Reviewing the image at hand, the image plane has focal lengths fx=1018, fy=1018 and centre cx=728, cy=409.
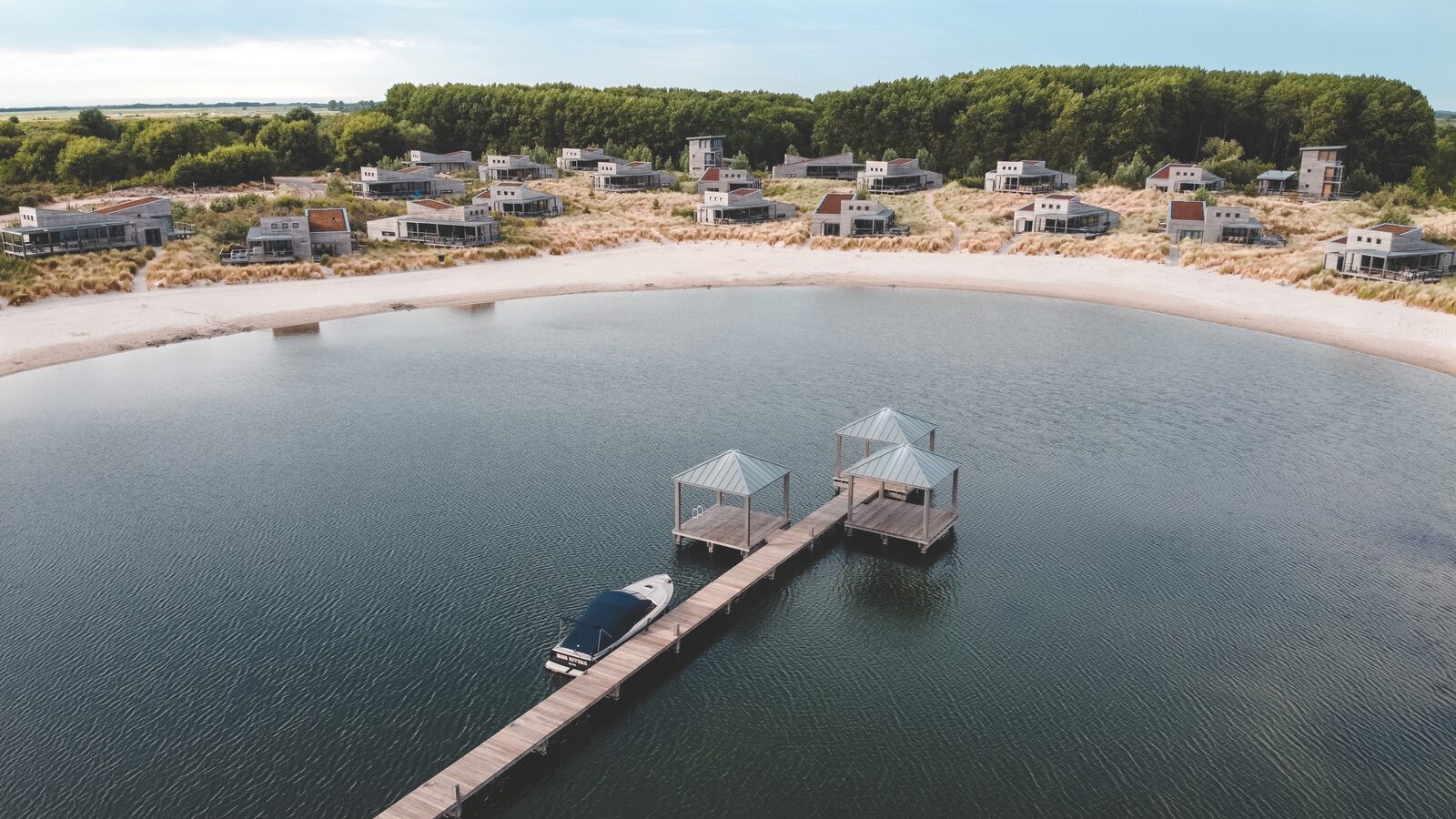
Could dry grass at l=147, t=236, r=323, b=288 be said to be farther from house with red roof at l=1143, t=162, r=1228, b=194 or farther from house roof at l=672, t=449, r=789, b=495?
house with red roof at l=1143, t=162, r=1228, b=194

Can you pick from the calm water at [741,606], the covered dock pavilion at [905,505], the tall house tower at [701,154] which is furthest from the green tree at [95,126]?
the covered dock pavilion at [905,505]

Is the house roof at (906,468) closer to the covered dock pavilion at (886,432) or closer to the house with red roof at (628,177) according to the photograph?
the covered dock pavilion at (886,432)

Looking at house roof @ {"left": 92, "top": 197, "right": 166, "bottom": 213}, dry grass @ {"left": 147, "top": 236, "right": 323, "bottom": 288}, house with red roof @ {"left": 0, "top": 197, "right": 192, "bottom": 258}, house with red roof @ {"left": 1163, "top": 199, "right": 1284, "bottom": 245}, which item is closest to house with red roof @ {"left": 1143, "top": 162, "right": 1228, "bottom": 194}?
house with red roof @ {"left": 1163, "top": 199, "right": 1284, "bottom": 245}

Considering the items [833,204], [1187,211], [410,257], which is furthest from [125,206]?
[1187,211]

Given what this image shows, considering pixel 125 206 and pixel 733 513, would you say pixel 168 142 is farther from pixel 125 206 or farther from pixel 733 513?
pixel 733 513

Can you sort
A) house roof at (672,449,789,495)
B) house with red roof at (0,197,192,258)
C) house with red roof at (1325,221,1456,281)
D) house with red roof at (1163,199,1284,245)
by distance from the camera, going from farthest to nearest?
house with red roof at (1163,199,1284,245) → house with red roof at (0,197,192,258) → house with red roof at (1325,221,1456,281) → house roof at (672,449,789,495)
